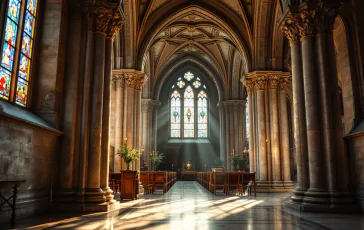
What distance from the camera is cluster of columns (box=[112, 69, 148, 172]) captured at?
1991 centimetres

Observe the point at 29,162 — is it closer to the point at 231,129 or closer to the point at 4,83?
the point at 4,83

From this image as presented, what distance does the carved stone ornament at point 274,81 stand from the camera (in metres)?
20.9

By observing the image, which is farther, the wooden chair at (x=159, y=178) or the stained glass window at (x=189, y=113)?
the stained glass window at (x=189, y=113)

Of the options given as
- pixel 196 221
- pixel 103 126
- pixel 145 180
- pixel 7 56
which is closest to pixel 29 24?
pixel 7 56

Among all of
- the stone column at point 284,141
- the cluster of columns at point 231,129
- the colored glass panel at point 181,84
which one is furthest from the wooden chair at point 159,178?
the colored glass panel at point 181,84

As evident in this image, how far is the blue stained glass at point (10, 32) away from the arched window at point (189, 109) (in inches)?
1164

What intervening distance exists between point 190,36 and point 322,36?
2083 centimetres

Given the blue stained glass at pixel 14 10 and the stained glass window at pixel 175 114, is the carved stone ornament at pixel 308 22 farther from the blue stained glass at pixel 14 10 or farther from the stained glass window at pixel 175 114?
the stained glass window at pixel 175 114

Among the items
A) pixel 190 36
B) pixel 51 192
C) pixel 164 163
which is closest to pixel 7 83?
pixel 51 192

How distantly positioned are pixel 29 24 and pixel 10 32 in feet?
4.24

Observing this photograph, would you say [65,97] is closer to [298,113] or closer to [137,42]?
[298,113]

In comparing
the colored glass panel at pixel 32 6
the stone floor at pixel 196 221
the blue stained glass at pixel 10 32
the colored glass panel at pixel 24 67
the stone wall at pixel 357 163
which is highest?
the colored glass panel at pixel 32 6

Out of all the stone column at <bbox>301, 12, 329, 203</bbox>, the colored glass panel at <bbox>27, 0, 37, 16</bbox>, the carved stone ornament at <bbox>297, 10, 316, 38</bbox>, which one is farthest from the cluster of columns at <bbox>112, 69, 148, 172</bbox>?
the carved stone ornament at <bbox>297, 10, 316, 38</bbox>

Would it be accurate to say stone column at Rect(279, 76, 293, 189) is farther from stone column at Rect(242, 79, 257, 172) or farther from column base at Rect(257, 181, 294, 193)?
stone column at Rect(242, 79, 257, 172)
